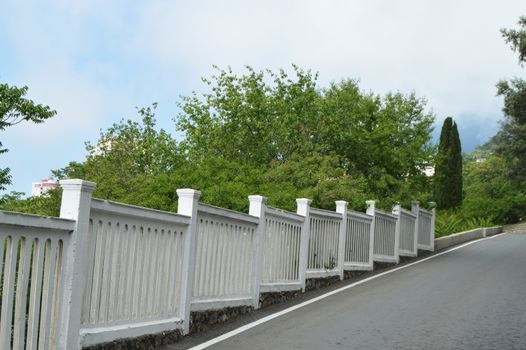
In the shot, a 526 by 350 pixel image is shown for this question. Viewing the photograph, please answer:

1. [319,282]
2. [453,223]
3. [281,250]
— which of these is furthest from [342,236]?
[453,223]

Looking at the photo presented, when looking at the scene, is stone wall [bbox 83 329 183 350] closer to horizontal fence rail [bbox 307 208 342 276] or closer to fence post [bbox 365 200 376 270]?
horizontal fence rail [bbox 307 208 342 276]

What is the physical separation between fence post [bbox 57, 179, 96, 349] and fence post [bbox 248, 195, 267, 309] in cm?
447

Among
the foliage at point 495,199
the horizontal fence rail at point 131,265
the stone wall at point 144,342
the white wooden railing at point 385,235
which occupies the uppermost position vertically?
the foliage at point 495,199

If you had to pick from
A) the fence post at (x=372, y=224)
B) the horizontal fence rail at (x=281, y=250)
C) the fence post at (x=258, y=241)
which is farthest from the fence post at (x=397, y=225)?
the fence post at (x=258, y=241)

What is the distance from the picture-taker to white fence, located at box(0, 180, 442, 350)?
465 centimetres

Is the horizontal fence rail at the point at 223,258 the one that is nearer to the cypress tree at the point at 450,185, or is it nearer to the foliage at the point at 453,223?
the foliage at the point at 453,223

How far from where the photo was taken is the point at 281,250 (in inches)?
419

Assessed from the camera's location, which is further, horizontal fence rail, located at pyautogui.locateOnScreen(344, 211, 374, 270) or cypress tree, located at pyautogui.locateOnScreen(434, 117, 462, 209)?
cypress tree, located at pyautogui.locateOnScreen(434, 117, 462, 209)

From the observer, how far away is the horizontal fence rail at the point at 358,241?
1451cm

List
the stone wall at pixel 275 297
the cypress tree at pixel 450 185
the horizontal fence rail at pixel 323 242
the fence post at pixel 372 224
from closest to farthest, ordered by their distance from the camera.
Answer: the stone wall at pixel 275 297
the horizontal fence rail at pixel 323 242
the fence post at pixel 372 224
the cypress tree at pixel 450 185

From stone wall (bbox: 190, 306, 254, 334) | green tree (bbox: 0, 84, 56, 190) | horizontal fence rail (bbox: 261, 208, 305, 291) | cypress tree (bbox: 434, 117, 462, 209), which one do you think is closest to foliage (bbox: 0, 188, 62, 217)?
green tree (bbox: 0, 84, 56, 190)

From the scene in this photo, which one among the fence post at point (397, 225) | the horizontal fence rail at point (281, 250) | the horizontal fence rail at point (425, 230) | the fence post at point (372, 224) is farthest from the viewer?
the horizontal fence rail at point (425, 230)

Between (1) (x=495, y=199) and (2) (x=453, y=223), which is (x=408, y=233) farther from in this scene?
(1) (x=495, y=199)

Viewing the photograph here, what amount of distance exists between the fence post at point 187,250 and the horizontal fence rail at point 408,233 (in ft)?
43.1
